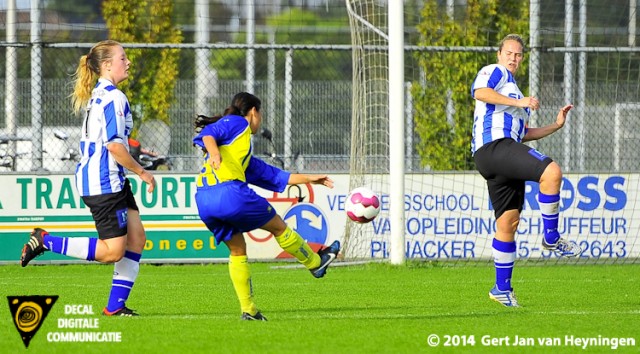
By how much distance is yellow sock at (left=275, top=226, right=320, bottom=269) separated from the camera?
845 cm

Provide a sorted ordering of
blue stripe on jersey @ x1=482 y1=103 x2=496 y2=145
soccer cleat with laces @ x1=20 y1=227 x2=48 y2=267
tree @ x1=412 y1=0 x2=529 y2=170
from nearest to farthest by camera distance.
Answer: soccer cleat with laces @ x1=20 y1=227 x2=48 y2=267 → blue stripe on jersey @ x1=482 y1=103 x2=496 y2=145 → tree @ x1=412 y1=0 x2=529 y2=170

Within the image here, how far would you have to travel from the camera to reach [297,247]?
27.8 feet

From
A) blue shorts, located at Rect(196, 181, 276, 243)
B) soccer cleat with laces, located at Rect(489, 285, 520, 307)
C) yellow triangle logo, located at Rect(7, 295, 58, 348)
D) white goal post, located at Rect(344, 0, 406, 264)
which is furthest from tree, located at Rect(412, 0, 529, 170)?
yellow triangle logo, located at Rect(7, 295, 58, 348)

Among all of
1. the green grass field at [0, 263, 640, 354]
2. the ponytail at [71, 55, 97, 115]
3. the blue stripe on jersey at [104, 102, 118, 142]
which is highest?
the ponytail at [71, 55, 97, 115]

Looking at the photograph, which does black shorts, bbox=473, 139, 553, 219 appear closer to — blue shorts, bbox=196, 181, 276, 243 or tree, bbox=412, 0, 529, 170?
blue shorts, bbox=196, 181, 276, 243

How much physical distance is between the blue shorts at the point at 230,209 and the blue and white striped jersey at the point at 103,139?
0.70 meters

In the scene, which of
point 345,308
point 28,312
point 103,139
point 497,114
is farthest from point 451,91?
point 28,312

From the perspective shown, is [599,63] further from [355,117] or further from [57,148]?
[57,148]

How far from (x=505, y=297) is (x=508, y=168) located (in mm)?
1075

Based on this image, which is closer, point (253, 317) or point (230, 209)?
point (230, 209)

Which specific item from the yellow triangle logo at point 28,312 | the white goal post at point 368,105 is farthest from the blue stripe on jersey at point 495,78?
the white goal post at point 368,105

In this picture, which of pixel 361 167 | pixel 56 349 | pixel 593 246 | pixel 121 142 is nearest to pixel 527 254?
pixel 593 246

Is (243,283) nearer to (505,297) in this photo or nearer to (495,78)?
(505,297)

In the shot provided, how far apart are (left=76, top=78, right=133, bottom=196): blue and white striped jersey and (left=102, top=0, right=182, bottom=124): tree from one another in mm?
7627
